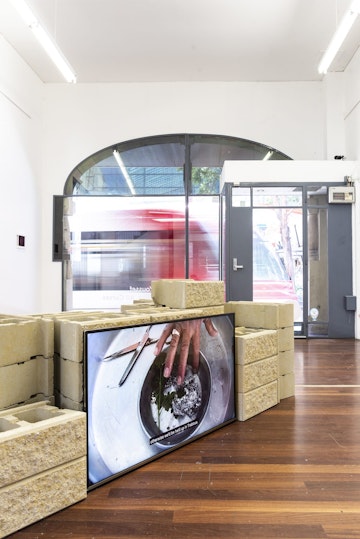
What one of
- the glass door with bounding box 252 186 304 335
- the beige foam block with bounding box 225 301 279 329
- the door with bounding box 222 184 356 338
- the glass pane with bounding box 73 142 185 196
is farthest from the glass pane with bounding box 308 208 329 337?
the beige foam block with bounding box 225 301 279 329

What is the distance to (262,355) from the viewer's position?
270cm

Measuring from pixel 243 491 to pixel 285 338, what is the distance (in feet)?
A: 4.91

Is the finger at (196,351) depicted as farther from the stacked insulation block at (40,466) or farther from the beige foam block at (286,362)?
the beige foam block at (286,362)

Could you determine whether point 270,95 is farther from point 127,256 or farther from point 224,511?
point 224,511

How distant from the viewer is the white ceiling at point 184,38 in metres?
4.95

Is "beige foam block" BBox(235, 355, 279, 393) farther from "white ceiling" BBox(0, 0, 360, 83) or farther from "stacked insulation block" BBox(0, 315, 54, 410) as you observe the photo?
"white ceiling" BBox(0, 0, 360, 83)

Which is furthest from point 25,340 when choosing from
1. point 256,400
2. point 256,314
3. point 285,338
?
point 285,338

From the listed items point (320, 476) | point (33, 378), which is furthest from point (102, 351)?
point (320, 476)

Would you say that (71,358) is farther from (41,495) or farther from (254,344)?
(254,344)

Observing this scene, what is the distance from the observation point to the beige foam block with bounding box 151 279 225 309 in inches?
96.2

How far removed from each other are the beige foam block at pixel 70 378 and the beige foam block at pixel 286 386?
5.78ft

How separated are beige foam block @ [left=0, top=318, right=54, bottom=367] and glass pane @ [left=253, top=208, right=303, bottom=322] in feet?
14.8

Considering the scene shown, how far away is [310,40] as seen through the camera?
5629 mm

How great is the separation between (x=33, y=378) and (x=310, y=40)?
19.4 ft
